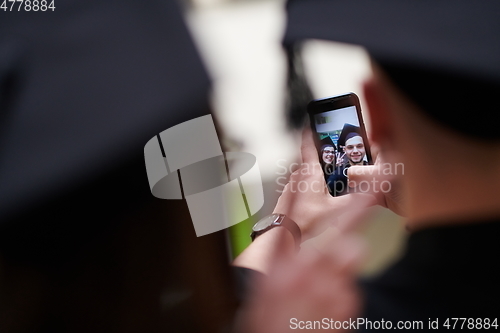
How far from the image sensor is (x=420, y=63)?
Result: 815mm

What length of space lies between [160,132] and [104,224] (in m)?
0.21

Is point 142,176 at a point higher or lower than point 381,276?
higher

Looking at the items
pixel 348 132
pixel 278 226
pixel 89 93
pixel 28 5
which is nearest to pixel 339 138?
pixel 348 132

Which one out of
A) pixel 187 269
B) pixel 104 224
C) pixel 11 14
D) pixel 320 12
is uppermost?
pixel 11 14

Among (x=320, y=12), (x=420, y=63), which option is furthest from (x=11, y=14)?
(x=420, y=63)

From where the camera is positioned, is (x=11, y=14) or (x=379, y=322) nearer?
(x=379, y=322)

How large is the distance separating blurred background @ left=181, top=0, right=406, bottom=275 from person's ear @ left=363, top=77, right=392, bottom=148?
1cm

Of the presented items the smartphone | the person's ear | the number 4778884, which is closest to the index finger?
the smartphone

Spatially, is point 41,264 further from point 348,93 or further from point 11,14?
point 348,93

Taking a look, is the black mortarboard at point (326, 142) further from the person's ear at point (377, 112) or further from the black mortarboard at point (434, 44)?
the black mortarboard at point (434, 44)

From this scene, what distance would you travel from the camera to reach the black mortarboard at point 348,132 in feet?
2.56

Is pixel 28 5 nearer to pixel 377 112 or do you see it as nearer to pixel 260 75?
pixel 260 75

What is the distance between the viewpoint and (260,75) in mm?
839

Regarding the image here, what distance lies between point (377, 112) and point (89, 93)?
587mm
